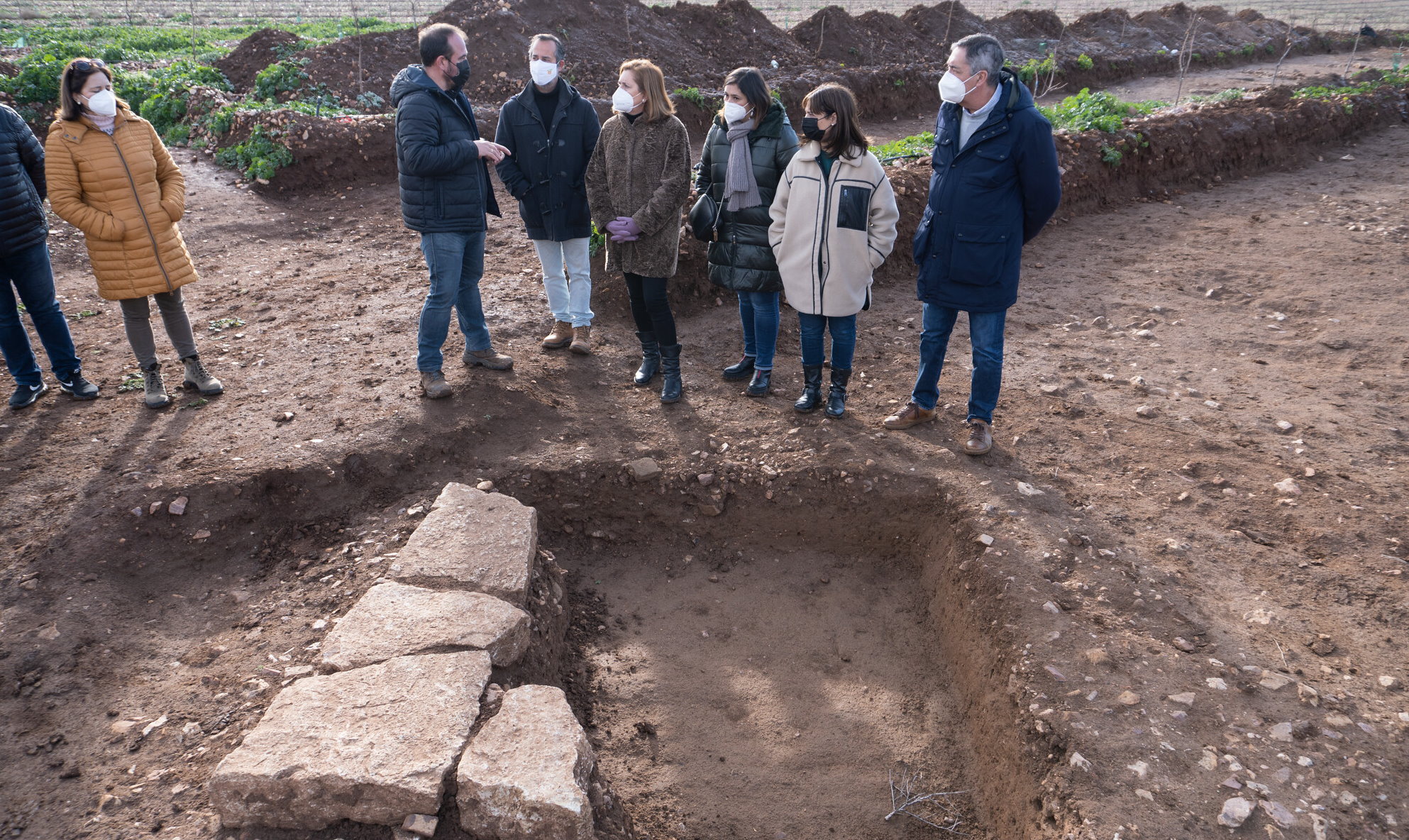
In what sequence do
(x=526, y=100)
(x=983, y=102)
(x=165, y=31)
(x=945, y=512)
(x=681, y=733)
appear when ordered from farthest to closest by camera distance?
(x=165, y=31)
(x=526, y=100)
(x=945, y=512)
(x=983, y=102)
(x=681, y=733)

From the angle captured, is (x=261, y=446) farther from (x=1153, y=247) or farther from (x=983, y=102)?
(x=1153, y=247)

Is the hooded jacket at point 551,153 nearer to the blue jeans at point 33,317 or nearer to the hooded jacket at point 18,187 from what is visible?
the hooded jacket at point 18,187

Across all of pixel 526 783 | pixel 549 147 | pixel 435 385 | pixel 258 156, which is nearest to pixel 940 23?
pixel 258 156

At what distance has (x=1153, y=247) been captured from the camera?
7641 mm

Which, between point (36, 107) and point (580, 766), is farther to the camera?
point (36, 107)

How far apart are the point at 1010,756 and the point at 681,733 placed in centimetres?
130

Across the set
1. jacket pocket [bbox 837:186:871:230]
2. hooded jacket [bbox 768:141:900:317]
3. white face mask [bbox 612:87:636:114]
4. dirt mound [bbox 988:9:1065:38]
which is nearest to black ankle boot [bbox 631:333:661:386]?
hooded jacket [bbox 768:141:900:317]

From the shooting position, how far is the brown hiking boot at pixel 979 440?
4262 millimetres

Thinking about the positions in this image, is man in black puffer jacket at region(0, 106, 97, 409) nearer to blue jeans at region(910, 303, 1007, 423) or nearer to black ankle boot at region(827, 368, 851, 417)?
black ankle boot at region(827, 368, 851, 417)

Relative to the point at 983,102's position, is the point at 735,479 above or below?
below

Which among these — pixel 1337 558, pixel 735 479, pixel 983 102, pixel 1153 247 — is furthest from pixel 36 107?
pixel 1337 558

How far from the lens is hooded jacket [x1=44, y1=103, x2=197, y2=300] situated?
4.09 metres

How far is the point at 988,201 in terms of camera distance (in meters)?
3.79

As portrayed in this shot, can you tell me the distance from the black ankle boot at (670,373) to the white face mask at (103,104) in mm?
3100
